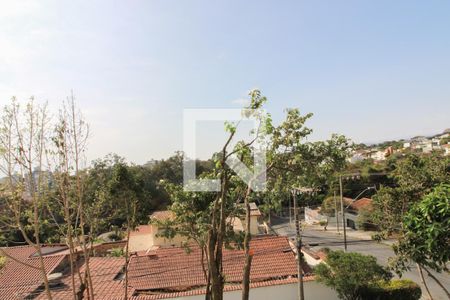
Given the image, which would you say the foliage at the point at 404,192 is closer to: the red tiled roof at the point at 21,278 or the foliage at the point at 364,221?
the red tiled roof at the point at 21,278

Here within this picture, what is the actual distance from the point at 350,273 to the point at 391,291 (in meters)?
2.21

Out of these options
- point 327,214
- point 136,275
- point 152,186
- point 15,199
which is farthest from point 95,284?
point 327,214

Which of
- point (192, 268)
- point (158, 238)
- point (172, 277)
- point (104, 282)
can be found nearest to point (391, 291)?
point (192, 268)

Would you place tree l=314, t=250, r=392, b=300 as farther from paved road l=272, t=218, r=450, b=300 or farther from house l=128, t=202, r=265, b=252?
house l=128, t=202, r=265, b=252

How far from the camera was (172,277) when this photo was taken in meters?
10.9

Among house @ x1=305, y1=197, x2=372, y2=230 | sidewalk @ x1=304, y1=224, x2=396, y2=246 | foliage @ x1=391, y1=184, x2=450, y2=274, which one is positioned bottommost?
sidewalk @ x1=304, y1=224, x2=396, y2=246

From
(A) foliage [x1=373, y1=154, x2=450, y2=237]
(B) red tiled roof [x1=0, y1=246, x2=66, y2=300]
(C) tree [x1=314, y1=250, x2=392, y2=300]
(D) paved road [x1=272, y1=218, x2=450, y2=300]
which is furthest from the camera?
(D) paved road [x1=272, y1=218, x2=450, y2=300]

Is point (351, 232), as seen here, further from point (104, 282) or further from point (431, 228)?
point (431, 228)

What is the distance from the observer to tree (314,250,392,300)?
9.16 m

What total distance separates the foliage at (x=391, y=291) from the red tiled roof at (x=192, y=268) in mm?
2303

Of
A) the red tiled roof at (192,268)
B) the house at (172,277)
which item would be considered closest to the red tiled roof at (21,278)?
the house at (172,277)

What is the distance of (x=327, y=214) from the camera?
3103cm

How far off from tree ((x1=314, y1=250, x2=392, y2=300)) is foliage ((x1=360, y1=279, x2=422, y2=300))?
36cm

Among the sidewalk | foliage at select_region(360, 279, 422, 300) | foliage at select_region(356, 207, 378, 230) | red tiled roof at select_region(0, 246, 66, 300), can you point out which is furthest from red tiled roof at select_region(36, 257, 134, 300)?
foliage at select_region(356, 207, 378, 230)
